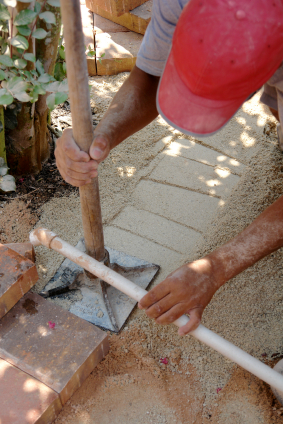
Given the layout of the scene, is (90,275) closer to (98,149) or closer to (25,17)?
(98,149)

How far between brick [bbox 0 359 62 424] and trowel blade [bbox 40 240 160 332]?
1.74 feet

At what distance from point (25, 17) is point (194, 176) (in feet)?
5.68

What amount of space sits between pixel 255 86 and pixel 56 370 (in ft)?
5.17

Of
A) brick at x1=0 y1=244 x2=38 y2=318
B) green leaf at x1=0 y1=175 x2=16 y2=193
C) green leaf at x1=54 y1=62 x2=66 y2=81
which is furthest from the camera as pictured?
green leaf at x1=54 y1=62 x2=66 y2=81

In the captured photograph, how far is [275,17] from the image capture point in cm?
135

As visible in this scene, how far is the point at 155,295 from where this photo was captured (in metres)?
1.72

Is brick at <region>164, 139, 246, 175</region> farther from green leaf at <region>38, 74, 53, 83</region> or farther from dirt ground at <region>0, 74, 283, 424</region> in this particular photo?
green leaf at <region>38, 74, 53, 83</region>

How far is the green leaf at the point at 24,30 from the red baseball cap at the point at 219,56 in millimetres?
1136

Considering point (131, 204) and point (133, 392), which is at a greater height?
point (131, 204)

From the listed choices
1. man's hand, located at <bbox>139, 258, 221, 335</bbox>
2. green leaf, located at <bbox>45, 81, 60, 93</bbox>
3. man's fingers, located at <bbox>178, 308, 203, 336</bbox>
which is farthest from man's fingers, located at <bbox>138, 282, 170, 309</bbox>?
green leaf, located at <bbox>45, 81, 60, 93</bbox>

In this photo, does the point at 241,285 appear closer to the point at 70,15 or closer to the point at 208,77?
the point at 208,77

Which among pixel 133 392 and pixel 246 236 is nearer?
pixel 246 236

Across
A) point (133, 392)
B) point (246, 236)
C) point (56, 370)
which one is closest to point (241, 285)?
point (246, 236)

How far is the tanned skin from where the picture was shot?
1.70 metres
